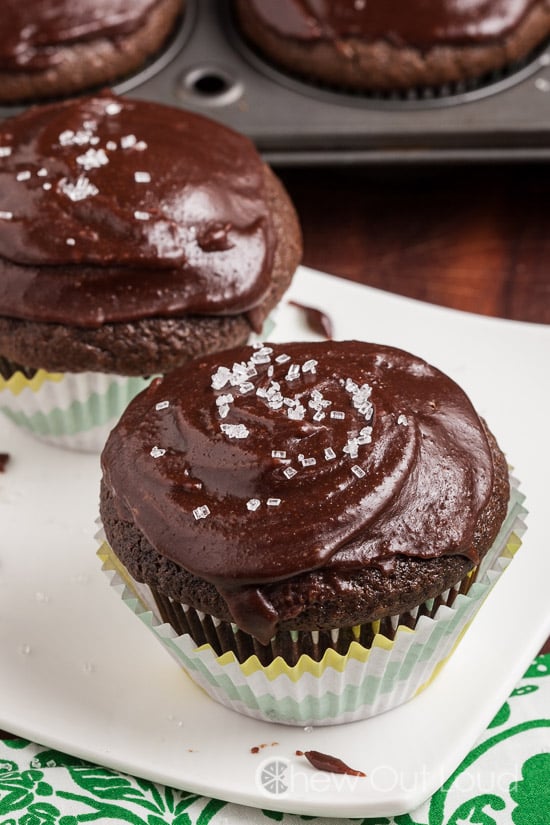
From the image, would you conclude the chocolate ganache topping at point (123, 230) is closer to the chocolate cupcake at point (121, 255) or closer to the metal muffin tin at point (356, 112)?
the chocolate cupcake at point (121, 255)

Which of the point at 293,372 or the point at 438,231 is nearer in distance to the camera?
the point at 293,372

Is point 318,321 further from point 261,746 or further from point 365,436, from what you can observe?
point 261,746

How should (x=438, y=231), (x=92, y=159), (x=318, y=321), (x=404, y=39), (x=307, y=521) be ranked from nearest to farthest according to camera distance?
(x=307, y=521), (x=92, y=159), (x=318, y=321), (x=404, y=39), (x=438, y=231)

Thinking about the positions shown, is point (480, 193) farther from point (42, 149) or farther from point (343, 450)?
point (343, 450)

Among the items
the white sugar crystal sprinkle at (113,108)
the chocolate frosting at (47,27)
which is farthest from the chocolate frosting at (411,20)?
the white sugar crystal sprinkle at (113,108)

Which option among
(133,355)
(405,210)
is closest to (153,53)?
(405,210)

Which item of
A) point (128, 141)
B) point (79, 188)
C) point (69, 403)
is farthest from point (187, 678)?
point (128, 141)

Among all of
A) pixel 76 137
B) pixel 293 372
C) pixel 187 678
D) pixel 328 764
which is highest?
pixel 293 372
